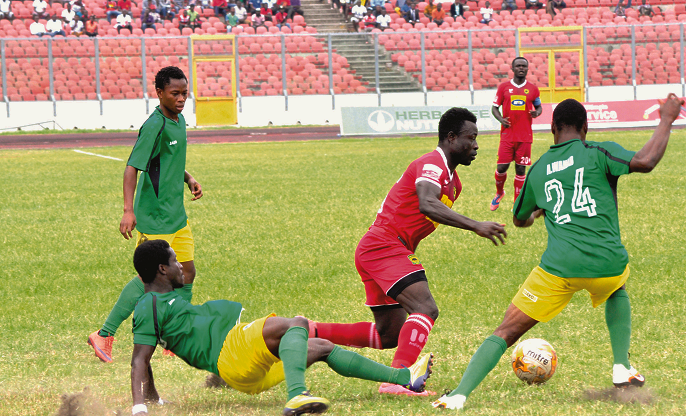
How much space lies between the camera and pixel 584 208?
15.3 ft

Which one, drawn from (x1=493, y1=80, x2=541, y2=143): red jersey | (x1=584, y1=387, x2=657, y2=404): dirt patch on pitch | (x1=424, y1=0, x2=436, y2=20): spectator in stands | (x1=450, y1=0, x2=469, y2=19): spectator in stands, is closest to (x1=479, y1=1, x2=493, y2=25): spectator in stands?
(x1=450, y1=0, x2=469, y2=19): spectator in stands

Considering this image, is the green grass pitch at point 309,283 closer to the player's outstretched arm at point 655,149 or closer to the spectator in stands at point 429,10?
the player's outstretched arm at point 655,149

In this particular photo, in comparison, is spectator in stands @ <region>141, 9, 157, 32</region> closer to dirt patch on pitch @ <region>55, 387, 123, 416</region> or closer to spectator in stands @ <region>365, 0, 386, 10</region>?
spectator in stands @ <region>365, 0, 386, 10</region>

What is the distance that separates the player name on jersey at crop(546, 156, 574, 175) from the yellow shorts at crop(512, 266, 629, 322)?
0.64 m

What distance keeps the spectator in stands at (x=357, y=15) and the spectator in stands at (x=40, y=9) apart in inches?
575

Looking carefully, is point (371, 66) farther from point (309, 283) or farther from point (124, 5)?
point (309, 283)

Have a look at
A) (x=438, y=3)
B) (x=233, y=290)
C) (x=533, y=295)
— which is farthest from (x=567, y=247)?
(x=438, y=3)

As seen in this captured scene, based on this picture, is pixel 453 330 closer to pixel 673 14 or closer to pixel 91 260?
pixel 91 260

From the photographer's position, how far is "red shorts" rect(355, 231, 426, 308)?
5242 millimetres

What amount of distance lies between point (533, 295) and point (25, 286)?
6139 millimetres

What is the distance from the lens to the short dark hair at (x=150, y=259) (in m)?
4.58

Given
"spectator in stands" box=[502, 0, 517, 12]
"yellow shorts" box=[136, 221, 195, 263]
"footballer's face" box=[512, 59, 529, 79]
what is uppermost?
"spectator in stands" box=[502, 0, 517, 12]

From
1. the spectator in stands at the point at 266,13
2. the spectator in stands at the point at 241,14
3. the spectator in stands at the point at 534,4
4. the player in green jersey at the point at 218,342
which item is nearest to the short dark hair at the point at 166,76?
the player in green jersey at the point at 218,342

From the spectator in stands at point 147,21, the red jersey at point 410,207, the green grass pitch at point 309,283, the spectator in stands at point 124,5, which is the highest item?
the spectator in stands at point 124,5
